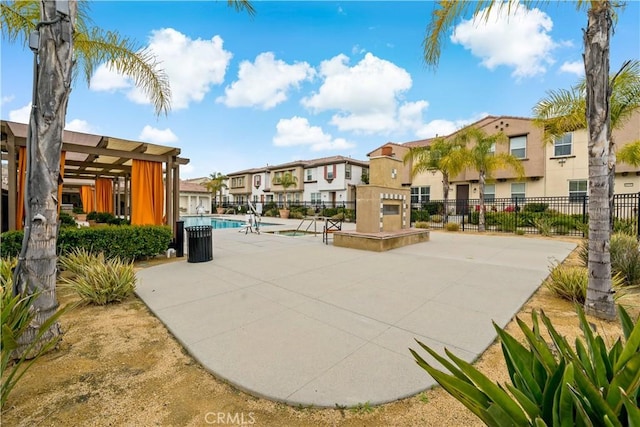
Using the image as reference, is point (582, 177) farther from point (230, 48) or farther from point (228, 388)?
point (228, 388)

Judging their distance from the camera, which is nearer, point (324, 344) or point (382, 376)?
point (382, 376)

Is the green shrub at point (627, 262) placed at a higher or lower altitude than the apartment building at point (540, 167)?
lower

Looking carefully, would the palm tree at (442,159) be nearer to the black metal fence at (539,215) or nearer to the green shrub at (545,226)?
the black metal fence at (539,215)

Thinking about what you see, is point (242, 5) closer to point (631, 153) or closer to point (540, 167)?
point (631, 153)

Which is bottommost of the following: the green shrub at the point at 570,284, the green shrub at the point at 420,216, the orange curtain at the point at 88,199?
the green shrub at the point at 570,284

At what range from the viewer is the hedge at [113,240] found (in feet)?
19.6

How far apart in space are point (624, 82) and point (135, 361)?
1397cm

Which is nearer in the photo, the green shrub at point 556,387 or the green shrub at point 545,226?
the green shrub at point 556,387

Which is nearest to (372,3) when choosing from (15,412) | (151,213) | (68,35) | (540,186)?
(68,35)

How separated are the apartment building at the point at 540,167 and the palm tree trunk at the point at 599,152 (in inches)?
535

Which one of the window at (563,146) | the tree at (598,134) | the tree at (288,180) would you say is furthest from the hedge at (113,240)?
the tree at (288,180)

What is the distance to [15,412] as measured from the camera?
228 cm

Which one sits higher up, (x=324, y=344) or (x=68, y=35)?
(x=68, y=35)

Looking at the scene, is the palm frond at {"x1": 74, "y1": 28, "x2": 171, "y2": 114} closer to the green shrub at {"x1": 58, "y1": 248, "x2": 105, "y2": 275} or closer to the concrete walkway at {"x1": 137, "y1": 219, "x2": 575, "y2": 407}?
the green shrub at {"x1": 58, "y1": 248, "x2": 105, "y2": 275}
